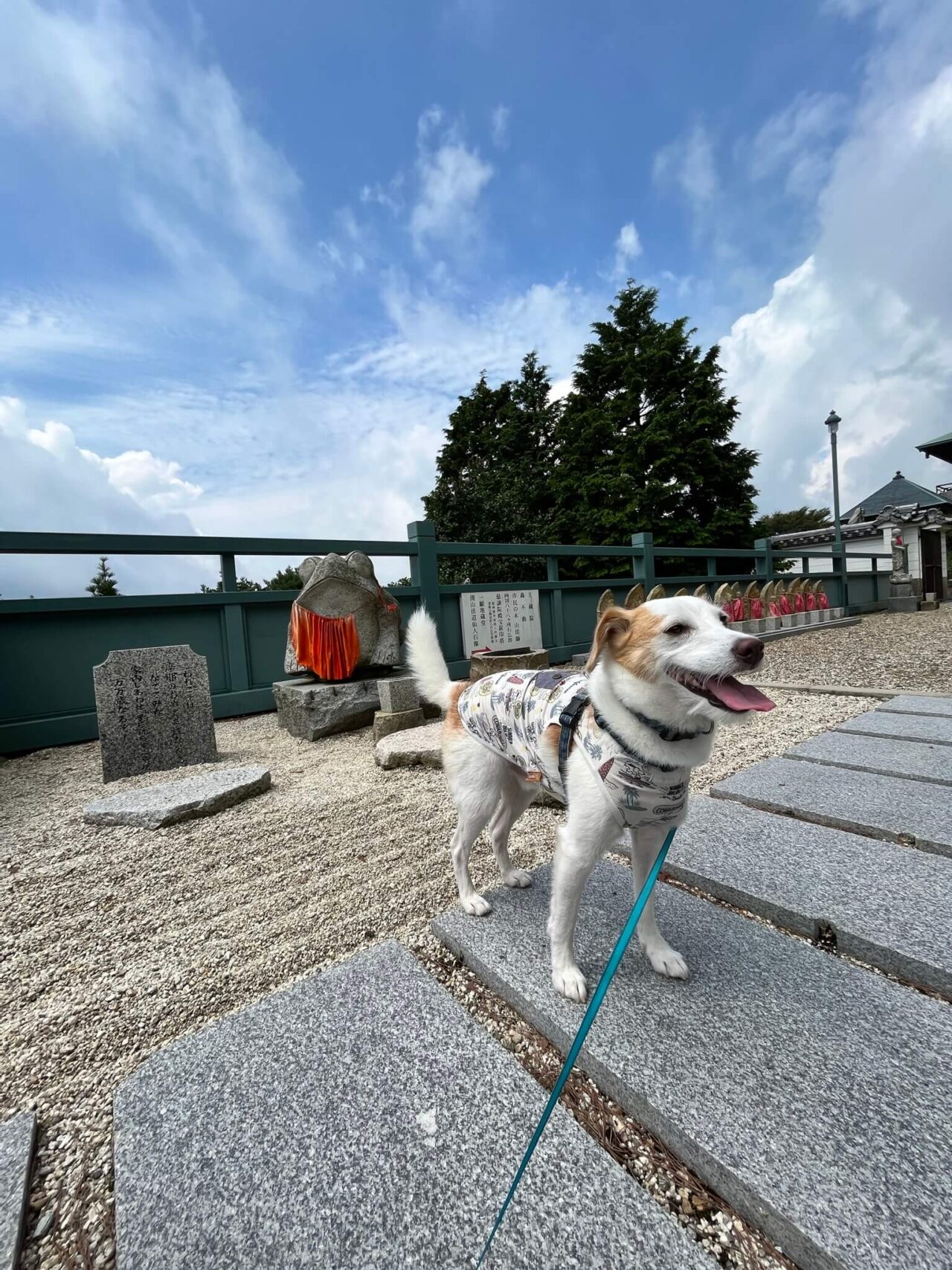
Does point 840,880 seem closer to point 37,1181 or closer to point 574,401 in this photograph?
point 37,1181

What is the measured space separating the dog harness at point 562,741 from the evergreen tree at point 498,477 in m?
13.0

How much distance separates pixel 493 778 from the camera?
171 cm

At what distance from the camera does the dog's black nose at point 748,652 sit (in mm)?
1083

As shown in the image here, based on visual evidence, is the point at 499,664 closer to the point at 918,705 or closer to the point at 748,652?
the point at 918,705

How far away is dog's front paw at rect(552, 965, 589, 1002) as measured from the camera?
1.32 meters

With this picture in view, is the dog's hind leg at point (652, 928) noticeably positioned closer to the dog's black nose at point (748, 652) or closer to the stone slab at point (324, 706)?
the dog's black nose at point (748, 652)

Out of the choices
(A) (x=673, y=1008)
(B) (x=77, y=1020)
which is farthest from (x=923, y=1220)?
(B) (x=77, y=1020)

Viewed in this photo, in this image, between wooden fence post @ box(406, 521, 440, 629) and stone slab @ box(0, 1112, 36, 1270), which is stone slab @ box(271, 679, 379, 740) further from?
stone slab @ box(0, 1112, 36, 1270)

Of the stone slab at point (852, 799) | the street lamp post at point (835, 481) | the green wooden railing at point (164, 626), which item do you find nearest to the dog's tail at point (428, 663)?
the stone slab at point (852, 799)

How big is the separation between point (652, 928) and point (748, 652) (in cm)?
89

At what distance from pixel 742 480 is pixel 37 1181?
2033 centimetres

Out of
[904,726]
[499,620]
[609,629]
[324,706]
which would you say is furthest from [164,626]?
[904,726]

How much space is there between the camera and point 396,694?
4.43 meters

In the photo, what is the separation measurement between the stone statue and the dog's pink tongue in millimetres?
4066
